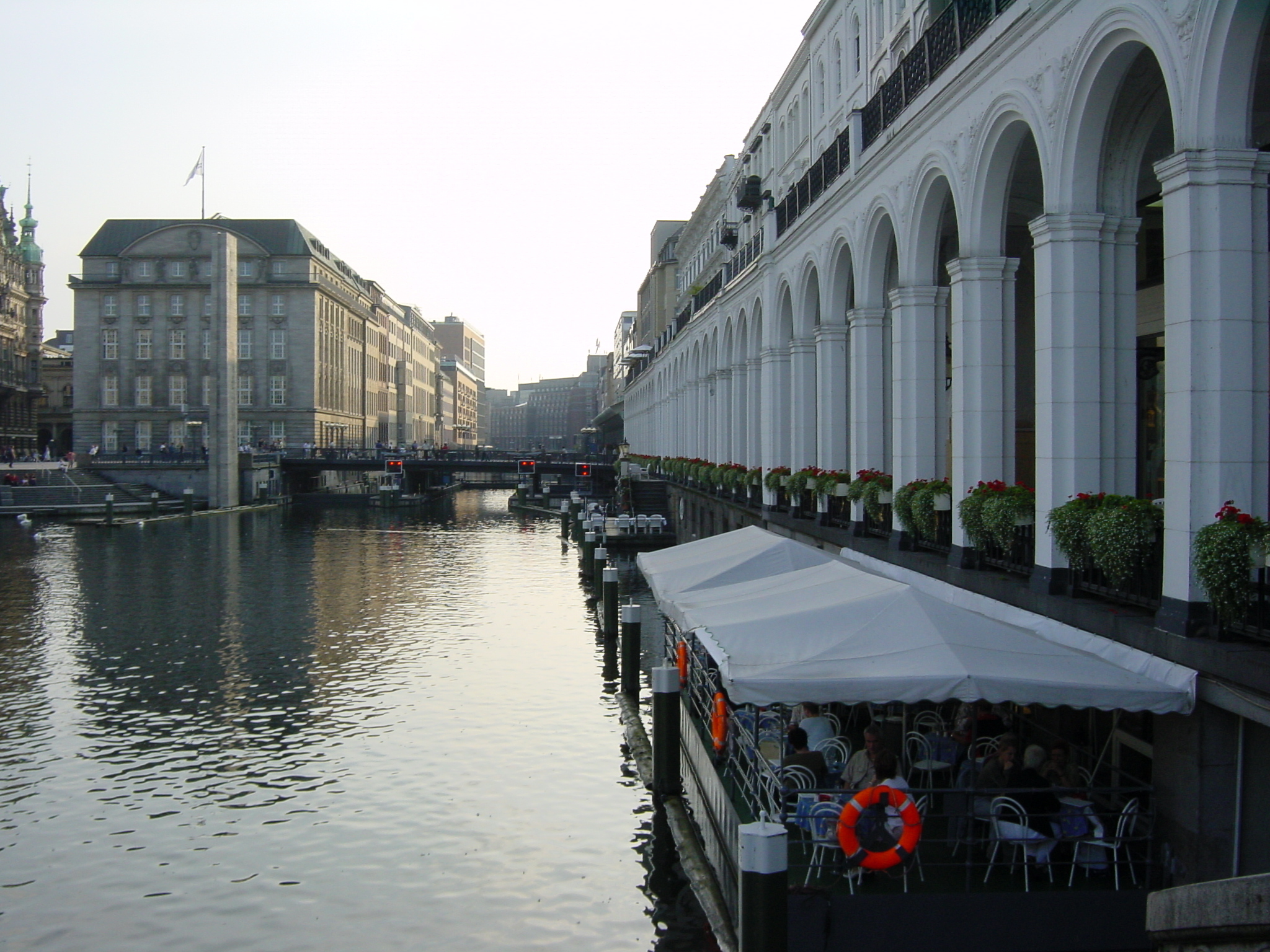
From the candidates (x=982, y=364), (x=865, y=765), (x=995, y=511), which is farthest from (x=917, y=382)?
(x=865, y=765)

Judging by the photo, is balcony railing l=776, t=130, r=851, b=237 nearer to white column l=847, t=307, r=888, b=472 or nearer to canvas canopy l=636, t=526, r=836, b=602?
white column l=847, t=307, r=888, b=472

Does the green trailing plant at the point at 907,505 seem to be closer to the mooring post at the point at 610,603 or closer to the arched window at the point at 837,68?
the mooring post at the point at 610,603

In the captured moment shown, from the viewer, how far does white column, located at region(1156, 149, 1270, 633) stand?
32.2 ft

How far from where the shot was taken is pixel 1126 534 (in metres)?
10.8

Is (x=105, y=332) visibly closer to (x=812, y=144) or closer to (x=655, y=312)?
(x=655, y=312)

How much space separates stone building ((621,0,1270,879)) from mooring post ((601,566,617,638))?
5444 millimetres

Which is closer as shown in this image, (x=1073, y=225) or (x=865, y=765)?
(x=865, y=765)

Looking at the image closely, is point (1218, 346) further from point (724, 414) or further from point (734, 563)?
point (724, 414)

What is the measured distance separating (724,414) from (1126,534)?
31619 millimetres

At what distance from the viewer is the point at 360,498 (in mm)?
90375

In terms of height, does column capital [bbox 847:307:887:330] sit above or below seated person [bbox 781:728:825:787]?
above

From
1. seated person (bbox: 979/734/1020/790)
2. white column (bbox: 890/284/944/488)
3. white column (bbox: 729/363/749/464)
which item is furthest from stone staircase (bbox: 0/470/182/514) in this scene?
seated person (bbox: 979/734/1020/790)

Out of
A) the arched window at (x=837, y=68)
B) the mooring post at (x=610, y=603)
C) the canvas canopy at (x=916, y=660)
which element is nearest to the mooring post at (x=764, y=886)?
the canvas canopy at (x=916, y=660)

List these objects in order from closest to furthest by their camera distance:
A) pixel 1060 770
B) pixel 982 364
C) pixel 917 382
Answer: pixel 1060 770 → pixel 982 364 → pixel 917 382
